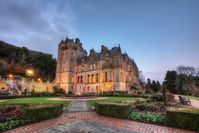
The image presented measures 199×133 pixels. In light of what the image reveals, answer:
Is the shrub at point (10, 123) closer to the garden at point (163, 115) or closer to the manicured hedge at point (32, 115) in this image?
the manicured hedge at point (32, 115)

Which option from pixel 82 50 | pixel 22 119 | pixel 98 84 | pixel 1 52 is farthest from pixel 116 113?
pixel 1 52

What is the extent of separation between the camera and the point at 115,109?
8.08m

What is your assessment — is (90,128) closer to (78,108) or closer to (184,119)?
(184,119)

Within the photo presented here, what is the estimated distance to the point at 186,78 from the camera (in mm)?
42531

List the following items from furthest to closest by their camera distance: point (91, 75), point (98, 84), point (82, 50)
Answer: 1. point (82, 50)
2. point (91, 75)
3. point (98, 84)

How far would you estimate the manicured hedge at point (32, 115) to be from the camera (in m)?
5.91

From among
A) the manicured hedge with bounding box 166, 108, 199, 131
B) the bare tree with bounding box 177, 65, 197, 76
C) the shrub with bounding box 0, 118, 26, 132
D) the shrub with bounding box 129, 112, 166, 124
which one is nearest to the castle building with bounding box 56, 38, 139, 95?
the bare tree with bounding box 177, 65, 197, 76

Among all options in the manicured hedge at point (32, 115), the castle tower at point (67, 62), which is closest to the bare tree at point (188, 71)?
the castle tower at point (67, 62)

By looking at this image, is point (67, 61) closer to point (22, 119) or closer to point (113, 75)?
point (113, 75)

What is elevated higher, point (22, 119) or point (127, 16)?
point (127, 16)

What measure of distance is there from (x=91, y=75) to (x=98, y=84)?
467 centimetres

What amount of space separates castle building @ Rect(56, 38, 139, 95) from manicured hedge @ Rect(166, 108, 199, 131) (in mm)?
28480

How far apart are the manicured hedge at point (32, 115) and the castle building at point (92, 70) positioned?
28.2 metres

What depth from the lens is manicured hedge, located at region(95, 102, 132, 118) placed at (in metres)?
7.78
